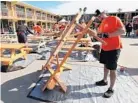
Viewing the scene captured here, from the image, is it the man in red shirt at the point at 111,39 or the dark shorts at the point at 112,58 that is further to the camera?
the dark shorts at the point at 112,58

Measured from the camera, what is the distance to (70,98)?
3.56m

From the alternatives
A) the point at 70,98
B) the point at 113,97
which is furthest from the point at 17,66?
the point at 113,97

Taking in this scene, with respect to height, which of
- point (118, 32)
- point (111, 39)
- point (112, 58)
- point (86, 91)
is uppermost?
point (118, 32)

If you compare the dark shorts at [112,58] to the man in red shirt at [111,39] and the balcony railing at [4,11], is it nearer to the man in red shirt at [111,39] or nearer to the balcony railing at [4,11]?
the man in red shirt at [111,39]

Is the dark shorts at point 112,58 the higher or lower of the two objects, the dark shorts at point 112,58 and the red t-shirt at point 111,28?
the lower

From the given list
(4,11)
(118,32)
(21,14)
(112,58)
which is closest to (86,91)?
(112,58)

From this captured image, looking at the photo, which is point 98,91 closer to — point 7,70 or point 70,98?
point 70,98

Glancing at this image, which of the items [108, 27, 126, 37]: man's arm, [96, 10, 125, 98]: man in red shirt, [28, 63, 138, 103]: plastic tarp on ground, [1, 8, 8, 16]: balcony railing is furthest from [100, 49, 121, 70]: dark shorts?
[1, 8, 8, 16]: balcony railing

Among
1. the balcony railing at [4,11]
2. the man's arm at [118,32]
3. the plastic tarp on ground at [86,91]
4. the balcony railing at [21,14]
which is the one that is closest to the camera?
the man's arm at [118,32]

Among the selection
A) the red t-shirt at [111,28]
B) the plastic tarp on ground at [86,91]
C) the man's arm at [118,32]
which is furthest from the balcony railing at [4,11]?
the man's arm at [118,32]

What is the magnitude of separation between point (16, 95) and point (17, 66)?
2276mm

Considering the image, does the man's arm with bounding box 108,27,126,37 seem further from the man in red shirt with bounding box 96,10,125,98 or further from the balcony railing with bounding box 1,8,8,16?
the balcony railing with bounding box 1,8,8,16

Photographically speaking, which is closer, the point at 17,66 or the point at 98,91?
the point at 98,91

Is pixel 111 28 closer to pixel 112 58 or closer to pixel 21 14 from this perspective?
pixel 112 58
